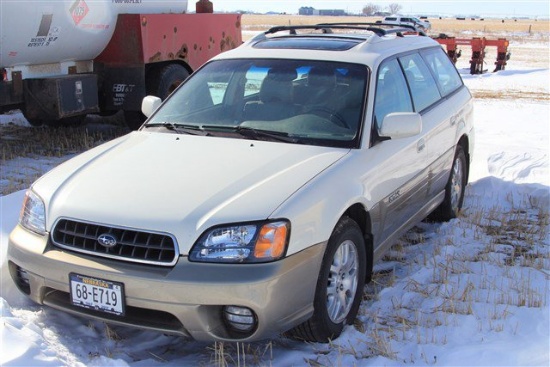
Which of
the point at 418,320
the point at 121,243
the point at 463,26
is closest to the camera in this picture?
the point at 121,243

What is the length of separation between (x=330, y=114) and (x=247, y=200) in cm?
120

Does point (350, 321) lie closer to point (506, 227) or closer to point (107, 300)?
point (107, 300)

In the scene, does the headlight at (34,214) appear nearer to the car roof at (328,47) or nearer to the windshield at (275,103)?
the windshield at (275,103)

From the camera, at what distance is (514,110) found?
42.7 ft

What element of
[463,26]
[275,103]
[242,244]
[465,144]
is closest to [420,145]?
[275,103]

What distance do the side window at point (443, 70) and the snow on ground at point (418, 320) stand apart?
1.18 meters

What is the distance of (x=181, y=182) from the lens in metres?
3.68

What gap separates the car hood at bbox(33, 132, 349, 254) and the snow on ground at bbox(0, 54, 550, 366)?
0.65 meters

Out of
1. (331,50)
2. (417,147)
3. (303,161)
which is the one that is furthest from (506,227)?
(303,161)

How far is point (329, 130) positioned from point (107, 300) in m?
1.74

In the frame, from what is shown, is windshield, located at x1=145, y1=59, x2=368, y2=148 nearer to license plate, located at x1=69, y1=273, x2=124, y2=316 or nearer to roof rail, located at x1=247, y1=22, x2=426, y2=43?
roof rail, located at x1=247, y1=22, x2=426, y2=43

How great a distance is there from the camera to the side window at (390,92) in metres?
4.59

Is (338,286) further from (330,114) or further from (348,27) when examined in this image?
(348,27)

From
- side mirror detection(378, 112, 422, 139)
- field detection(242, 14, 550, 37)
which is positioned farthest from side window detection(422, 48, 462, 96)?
field detection(242, 14, 550, 37)
